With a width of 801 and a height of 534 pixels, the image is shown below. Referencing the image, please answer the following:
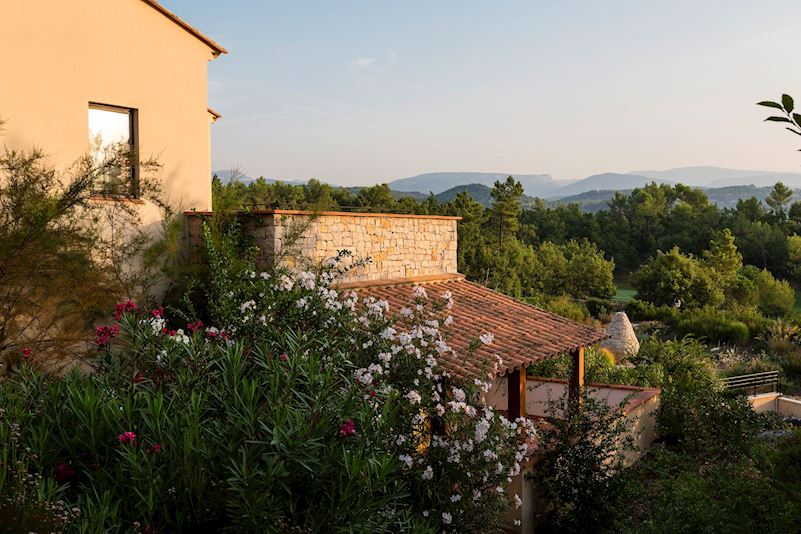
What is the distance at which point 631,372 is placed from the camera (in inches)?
697

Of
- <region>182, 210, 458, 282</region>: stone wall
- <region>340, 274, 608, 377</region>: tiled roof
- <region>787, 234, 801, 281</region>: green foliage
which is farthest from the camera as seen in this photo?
<region>787, 234, 801, 281</region>: green foliage

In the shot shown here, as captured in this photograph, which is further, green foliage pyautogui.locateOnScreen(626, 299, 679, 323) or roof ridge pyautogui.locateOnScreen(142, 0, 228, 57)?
green foliage pyautogui.locateOnScreen(626, 299, 679, 323)

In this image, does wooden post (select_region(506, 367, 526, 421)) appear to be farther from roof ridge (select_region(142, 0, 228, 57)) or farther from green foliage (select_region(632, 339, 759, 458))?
roof ridge (select_region(142, 0, 228, 57))

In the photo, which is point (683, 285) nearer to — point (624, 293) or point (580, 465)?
point (624, 293)

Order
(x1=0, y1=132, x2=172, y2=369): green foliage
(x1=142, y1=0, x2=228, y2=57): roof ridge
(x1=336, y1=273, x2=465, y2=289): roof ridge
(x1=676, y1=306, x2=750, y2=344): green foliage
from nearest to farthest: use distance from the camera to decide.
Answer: (x1=0, y1=132, x2=172, y2=369): green foliage, (x1=142, y1=0, x2=228, y2=57): roof ridge, (x1=336, y1=273, x2=465, y2=289): roof ridge, (x1=676, y1=306, x2=750, y2=344): green foliage

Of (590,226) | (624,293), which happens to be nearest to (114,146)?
(624,293)

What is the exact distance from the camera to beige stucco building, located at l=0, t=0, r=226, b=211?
358 inches

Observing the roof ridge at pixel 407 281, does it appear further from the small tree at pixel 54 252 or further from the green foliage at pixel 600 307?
the green foliage at pixel 600 307

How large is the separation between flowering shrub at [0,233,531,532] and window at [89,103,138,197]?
3.66 metres

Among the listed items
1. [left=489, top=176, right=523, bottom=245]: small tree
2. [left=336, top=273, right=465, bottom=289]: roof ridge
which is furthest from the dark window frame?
[left=489, top=176, right=523, bottom=245]: small tree

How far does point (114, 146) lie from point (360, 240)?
4403mm

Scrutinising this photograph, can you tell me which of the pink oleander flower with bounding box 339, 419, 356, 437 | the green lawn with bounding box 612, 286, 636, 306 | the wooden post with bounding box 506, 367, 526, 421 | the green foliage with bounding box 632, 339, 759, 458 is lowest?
the green lawn with bounding box 612, 286, 636, 306

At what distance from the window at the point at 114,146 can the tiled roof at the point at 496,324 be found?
13.0 ft

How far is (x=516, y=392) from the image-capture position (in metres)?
11.5
